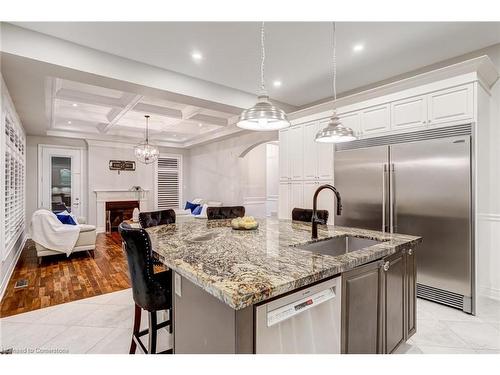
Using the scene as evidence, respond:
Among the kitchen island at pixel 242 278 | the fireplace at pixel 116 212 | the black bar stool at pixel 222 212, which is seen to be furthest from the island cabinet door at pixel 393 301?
the fireplace at pixel 116 212

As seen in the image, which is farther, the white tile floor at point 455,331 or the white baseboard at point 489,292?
the white baseboard at point 489,292

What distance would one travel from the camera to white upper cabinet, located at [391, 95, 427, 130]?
3.12m

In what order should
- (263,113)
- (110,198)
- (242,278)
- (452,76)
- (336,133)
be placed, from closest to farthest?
1. (242,278)
2. (263,113)
3. (336,133)
4. (452,76)
5. (110,198)

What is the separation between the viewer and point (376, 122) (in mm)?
3572

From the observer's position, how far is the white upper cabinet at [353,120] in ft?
→ 12.4

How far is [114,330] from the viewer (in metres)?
2.51

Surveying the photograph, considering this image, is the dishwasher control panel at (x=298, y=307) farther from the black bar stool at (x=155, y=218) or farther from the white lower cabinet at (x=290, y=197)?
the white lower cabinet at (x=290, y=197)

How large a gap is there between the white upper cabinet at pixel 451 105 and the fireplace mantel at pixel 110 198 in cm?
789

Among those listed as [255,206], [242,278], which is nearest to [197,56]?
[242,278]

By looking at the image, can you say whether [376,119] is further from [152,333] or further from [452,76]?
[152,333]

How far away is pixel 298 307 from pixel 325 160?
3.29 m

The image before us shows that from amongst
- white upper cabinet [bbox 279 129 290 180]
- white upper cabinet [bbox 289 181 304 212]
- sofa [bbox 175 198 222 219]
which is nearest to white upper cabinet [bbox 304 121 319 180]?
white upper cabinet [bbox 289 181 304 212]

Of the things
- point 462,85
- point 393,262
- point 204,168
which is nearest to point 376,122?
point 462,85
